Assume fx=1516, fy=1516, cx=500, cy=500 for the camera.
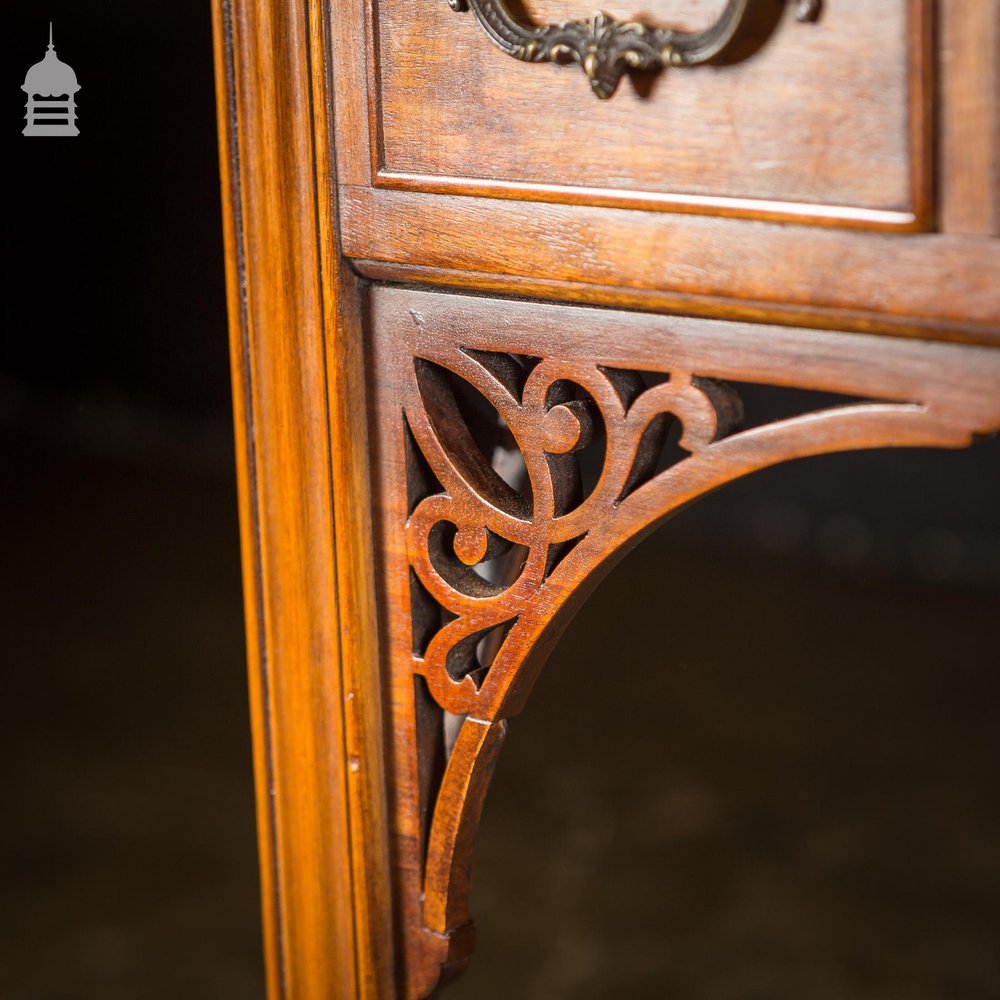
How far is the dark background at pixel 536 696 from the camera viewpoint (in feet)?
2.07

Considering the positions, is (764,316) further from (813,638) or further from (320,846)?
(813,638)

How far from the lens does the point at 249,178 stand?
0.51 m

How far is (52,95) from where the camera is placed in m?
0.61

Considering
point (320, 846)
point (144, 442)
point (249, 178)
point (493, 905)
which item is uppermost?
point (249, 178)

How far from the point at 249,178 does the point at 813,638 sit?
1.26 metres

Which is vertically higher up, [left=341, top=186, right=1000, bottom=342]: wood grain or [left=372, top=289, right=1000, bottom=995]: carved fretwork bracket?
[left=341, top=186, right=1000, bottom=342]: wood grain

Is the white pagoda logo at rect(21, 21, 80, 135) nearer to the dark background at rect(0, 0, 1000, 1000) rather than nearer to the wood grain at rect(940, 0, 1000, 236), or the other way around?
the dark background at rect(0, 0, 1000, 1000)

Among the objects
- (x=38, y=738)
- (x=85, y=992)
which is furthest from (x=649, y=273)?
(x=38, y=738)

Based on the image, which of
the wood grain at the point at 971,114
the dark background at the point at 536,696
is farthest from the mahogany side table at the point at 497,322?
the dark background at the point at 536,696

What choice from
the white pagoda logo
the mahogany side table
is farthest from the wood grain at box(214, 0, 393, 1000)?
the white pagoda logo

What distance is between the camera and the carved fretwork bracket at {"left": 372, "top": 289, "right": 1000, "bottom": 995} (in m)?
0.40

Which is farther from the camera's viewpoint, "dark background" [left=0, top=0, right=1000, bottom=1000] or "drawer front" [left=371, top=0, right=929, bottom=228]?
"dark background" [left=0, top=0, right=1000, bottom=1000]

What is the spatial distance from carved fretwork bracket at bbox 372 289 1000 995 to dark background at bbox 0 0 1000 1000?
14 centimetres

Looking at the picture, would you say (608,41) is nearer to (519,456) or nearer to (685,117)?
(685,117)
